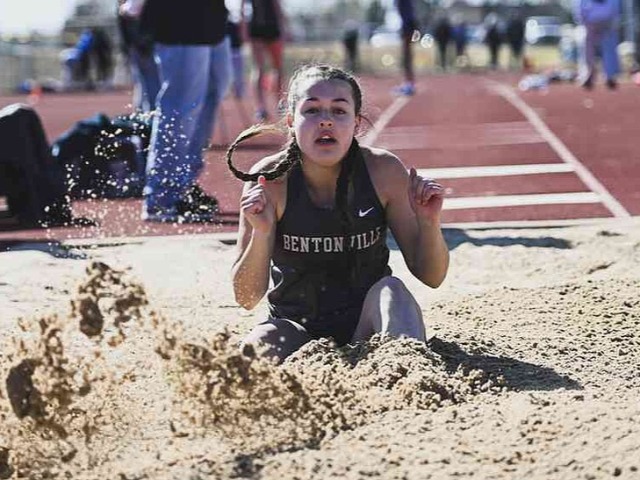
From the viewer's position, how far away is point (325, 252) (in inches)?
166

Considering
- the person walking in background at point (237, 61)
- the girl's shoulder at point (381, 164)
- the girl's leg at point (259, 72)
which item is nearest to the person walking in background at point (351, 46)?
the person walking in background at point (237, 61)

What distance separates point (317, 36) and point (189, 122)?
52.6 metres

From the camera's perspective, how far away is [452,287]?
556 centimetres

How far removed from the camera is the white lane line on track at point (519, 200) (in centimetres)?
798

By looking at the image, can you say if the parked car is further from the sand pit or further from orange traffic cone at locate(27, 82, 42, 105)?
the sand pit

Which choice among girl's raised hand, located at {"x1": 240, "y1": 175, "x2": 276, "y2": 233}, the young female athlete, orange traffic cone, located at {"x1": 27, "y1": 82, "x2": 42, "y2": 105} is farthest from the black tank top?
orange traffic cone, located at {"x1": 27, "y1": 82, "x2": 42, "y2": 105}

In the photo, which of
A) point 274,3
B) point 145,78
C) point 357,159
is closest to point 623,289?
point 357,159

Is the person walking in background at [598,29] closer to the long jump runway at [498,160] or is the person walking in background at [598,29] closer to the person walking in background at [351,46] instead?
the long jump runway at [498,160]

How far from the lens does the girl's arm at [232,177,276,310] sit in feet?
13.4

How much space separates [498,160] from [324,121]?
6.46 m

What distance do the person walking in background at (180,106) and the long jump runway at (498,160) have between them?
17 cm

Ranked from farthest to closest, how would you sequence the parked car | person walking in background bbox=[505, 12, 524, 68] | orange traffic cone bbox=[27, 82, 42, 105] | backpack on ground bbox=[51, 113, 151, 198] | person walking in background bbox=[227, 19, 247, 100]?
the parked car → person walking in background bbox=[505, 12, 524, 68] → orange traffic cone bbox=[27, 82, 42, 105] → person walking in background bbox=[227, 19, 247, 100] → backpack on ground bbox=[51, 113, 151, 198]

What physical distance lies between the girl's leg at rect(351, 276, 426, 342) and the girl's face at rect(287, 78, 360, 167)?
449 mm

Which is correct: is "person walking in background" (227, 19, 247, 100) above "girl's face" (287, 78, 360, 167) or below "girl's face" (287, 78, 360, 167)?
below
